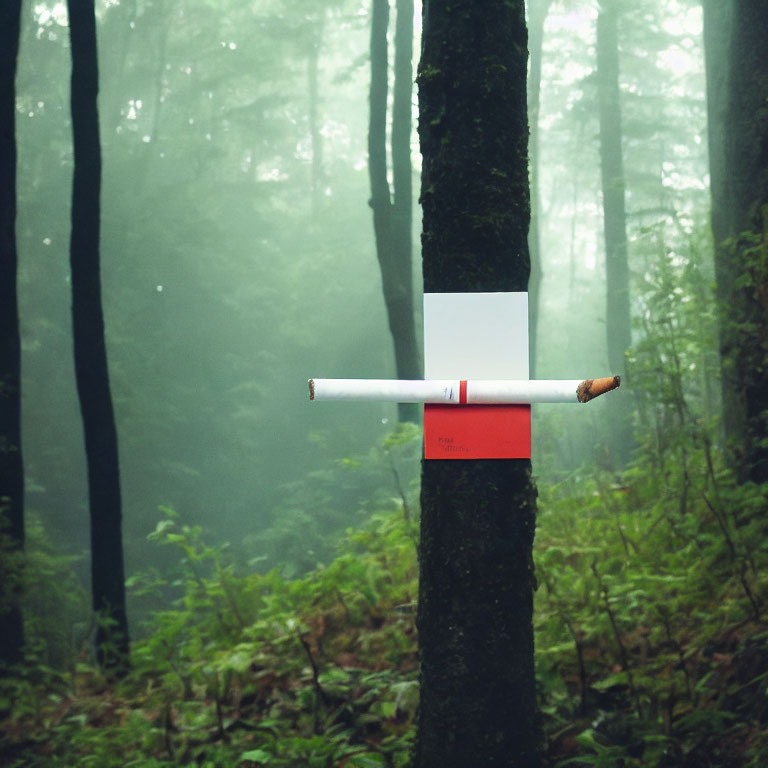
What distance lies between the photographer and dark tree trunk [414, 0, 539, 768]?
8.69 feet

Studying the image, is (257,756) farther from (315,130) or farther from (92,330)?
(315,130)

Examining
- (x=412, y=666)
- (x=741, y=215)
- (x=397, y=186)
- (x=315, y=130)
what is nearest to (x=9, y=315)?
(x=412, y=666)

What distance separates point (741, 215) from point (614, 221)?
39.4 feet

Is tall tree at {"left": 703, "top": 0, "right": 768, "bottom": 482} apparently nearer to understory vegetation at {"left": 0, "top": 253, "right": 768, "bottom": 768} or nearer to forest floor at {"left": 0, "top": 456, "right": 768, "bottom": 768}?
understory vegetation at {"left": 0, "top": 253, "right": 768, "bottom": 768}

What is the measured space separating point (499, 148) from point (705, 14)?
4.88 metres

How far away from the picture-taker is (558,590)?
4469mm

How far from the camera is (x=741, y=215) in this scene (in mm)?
5418

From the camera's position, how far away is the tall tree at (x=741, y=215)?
4.82 metres

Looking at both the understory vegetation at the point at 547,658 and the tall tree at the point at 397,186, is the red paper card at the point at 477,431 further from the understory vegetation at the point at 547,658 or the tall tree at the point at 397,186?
the tall tree at the point at 397,186

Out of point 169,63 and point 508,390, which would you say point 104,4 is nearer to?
Answer: point 169,63

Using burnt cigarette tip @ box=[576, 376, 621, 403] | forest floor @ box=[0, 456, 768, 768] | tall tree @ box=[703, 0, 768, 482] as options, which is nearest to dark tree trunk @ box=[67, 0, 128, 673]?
forest floor @ box=[0, 456, 768, 768]

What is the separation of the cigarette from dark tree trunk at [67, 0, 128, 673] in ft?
21.9

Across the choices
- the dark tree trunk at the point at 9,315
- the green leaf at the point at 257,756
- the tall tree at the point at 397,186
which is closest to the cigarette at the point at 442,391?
the green leaf at the point at 257,756

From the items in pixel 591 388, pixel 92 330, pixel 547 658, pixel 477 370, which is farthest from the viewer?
pixel 92 330
